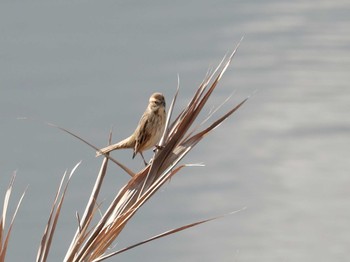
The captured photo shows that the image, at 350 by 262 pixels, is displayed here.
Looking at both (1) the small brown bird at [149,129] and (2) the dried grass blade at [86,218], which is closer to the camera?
(2) the dried grass blade at [86,218]

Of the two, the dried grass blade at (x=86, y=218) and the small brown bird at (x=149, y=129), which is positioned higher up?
the dried grass blade at (x=86, y=218)

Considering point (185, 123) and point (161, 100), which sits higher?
point (185, 123)

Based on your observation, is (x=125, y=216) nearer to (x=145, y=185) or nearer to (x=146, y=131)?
(x=145, y=185)

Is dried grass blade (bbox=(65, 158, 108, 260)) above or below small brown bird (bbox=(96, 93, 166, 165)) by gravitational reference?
above

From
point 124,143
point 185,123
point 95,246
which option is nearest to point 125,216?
point 95,246

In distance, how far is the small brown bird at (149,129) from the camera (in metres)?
1.90

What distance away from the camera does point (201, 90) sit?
40.9 inches

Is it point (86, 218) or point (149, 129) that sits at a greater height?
point (86, 218)

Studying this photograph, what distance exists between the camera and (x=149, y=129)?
6.31ft

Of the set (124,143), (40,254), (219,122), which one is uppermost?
(219,122)

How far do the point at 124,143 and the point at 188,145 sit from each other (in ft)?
2.85

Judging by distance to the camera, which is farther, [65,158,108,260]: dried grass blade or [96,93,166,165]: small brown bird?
[96,93,166,165]: small brown bird

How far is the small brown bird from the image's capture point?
1901 millimetres

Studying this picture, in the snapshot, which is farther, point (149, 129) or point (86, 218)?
point (149, 129)
